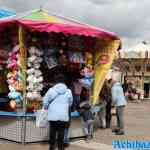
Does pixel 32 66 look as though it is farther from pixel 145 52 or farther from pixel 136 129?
pixel 145 52

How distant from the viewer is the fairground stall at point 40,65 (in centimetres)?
1127

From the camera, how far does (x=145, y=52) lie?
41.0 meters

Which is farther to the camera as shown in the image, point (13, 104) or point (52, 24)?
point (13, 104)

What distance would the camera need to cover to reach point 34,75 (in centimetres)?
1148

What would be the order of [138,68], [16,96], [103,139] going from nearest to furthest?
[16,96], [103,139], [138,68]

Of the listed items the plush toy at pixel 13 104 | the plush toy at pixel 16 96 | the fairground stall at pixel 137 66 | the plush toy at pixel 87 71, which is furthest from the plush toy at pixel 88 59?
the fairground stall at pixel 137 66

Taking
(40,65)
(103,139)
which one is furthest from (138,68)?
(40,65)

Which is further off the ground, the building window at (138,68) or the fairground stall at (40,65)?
the building window at (138,68)

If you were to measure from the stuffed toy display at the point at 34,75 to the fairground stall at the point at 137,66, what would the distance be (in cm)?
2735

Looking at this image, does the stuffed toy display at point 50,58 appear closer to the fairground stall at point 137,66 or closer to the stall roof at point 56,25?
the stall roof at point 56,25

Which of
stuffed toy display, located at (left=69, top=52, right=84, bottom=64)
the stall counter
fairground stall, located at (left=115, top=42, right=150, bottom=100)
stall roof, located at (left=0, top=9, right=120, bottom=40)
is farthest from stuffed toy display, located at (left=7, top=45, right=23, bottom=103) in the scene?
fairground stall, located at (left=115, top=42, right=150, bottom=100)

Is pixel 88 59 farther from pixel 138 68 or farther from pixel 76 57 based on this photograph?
pixel 138 68

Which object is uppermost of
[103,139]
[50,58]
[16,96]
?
[50,58]

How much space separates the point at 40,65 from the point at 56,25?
1147 mm
